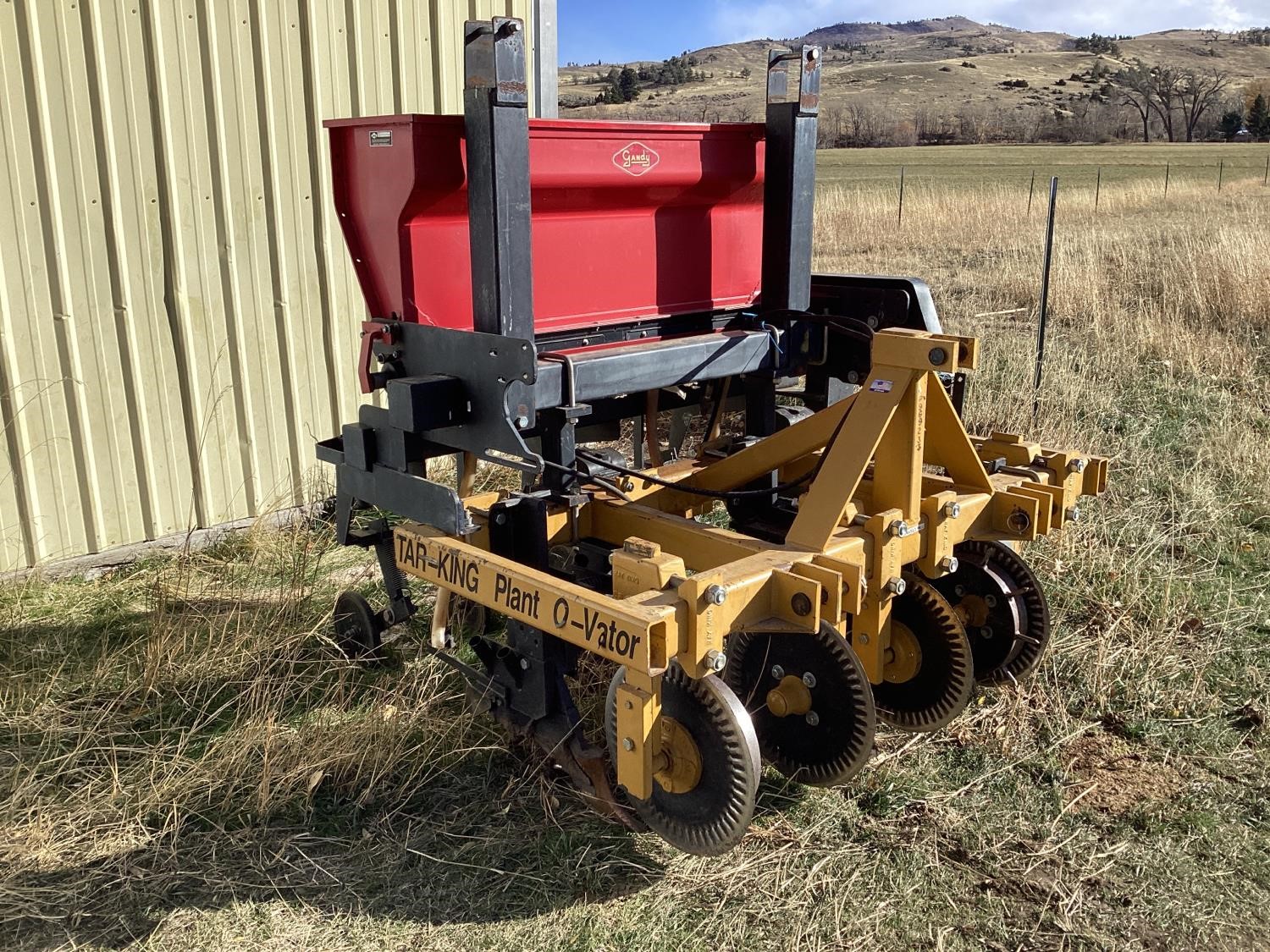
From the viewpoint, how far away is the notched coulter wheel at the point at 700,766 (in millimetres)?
2797

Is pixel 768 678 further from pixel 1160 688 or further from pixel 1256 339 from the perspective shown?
pixel 1256 339

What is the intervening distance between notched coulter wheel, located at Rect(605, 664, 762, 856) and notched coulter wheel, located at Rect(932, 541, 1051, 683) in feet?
4.61

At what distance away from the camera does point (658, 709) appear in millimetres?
2764

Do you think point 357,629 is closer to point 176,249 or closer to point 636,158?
point 636,158

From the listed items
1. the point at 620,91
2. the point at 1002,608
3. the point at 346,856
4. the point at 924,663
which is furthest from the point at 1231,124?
the point at 346,856

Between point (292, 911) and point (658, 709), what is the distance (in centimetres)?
120

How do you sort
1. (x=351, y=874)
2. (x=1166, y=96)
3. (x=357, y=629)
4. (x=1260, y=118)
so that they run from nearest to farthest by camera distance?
(x=351, y=874) < (x=357, y=629) < (x=1260, y=118) < (x=1166, y=96)

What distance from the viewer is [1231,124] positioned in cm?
6031

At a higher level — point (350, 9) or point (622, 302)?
point (350, 9)

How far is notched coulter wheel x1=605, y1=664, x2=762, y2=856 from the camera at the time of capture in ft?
9.18

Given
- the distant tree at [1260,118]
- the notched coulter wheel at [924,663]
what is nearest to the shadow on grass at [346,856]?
the notched coulter wheel at [924,663]

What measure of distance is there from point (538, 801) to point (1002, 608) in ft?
5.71

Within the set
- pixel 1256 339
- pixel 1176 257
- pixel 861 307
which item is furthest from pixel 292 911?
pixel 1176 257

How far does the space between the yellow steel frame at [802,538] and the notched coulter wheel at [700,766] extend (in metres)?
0.15
